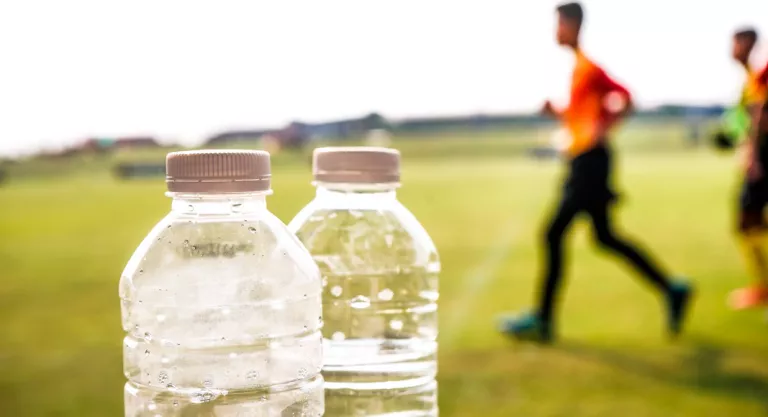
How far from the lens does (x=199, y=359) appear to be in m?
Result: 1.26

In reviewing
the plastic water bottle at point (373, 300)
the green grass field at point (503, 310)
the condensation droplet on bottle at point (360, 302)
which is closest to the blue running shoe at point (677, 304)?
the green grass field at point (503, 310)

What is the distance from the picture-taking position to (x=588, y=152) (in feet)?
10.3

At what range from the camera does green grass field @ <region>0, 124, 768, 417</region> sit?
260 centimetres

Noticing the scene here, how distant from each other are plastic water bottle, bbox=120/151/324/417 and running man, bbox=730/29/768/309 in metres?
3.02

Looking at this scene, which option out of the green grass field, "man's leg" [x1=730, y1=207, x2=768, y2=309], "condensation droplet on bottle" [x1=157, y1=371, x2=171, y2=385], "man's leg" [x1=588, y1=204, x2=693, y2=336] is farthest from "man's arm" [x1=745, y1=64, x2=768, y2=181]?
"condensation droplet on bottle" [x1=157, y1=371, x2=171, y2=385]

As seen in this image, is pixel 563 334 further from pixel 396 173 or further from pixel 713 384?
pixel 396 173

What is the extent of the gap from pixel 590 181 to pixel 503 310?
1.11 metres

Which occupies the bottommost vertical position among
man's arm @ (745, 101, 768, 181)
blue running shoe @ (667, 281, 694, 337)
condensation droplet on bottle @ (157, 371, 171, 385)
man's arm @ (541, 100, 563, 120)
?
blue running shoe @ (667, 281, 694, 337)

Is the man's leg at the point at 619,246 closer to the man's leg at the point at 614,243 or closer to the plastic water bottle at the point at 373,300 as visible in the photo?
the man's leg at the point at 614,243

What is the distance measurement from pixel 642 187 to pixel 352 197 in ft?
32.1

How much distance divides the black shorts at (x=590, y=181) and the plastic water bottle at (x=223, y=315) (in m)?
2.01

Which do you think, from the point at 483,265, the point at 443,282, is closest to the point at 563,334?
the point at 443,282

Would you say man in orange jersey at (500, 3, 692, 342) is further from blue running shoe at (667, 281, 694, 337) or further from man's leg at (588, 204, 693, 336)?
blue running shoe at (667, 281, 694, 337)

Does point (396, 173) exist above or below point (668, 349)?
above
